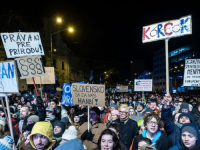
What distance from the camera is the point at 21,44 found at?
6195 mm

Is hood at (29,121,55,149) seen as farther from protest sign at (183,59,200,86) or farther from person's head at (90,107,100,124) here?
protest sign at (183,59,200,86)

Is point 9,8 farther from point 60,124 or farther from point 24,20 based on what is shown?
point 60,124

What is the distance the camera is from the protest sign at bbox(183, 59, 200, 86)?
691 cm

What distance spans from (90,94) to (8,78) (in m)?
1.89

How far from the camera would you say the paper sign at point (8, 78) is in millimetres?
4109

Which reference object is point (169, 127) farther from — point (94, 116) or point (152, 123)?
point (94, 116)

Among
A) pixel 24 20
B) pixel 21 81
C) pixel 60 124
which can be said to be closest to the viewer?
pixel 60 124

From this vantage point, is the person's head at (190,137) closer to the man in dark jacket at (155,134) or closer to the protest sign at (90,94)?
the man in dark jacket at (155,134)

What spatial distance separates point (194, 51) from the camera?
207 feet

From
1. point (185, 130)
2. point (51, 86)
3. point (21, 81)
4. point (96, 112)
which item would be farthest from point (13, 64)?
point (21, 81)

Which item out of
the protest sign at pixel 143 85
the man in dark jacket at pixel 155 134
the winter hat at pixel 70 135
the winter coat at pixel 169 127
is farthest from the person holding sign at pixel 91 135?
the protest sign at pixel 143 85

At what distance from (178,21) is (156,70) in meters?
100

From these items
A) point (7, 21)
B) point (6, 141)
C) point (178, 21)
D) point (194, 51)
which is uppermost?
point (194, 51)

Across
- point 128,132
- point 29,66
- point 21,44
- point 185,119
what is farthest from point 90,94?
point 21,44
